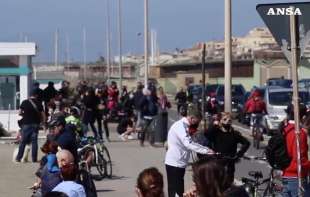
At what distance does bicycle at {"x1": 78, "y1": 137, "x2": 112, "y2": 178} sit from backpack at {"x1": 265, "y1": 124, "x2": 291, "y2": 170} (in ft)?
21.0

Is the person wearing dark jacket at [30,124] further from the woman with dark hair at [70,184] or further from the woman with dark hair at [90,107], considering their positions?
the woman with dark hair at [70,184]

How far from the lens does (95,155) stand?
18703mm

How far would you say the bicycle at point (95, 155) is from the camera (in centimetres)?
1775

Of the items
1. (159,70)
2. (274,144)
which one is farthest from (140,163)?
(159,70)

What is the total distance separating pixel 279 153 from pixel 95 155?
27.4 feet

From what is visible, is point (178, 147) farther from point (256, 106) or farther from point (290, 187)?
point (256, 106)

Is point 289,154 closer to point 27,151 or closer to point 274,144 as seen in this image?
point 274,144

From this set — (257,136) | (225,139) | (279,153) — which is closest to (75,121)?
(225,139)

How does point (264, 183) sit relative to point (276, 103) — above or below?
below

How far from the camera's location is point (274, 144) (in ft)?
35.5

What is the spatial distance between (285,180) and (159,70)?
392 ft

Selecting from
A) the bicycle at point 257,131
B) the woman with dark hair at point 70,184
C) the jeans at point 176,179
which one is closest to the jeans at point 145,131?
the bicycle at point 257,131

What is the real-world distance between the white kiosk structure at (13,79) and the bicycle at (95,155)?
15.0m

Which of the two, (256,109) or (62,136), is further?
(256,109)
